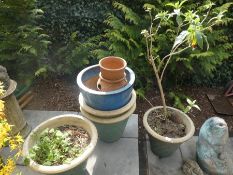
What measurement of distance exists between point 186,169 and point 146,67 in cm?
177

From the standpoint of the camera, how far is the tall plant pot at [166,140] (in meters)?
3.06

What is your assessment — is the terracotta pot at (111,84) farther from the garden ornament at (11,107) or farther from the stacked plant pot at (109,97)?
the garden ornament at (11,107)

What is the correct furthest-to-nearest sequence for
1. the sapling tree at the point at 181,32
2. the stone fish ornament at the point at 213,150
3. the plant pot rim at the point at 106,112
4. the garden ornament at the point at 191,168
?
the garden ornament at the point at 191,168, the stone fish ornament at the point at 213,150, the plant pot rim at the point at 106,112, the sapling tree at the point at 181,32

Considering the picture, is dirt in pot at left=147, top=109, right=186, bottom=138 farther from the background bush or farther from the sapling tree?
the background bush

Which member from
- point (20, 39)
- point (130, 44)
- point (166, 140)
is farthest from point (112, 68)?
point (20, 39)

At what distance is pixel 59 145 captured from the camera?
2789mm

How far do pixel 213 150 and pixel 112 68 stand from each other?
161 centimetres

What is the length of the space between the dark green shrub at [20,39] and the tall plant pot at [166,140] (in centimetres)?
224

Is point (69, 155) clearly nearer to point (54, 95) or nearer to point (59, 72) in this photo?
point (54, 95)

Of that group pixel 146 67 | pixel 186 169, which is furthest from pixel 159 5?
pixel 186 169

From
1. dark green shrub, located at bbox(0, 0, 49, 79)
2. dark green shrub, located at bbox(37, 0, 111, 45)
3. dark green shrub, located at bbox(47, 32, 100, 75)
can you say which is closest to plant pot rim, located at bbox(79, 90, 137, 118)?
→ dark green shrub, located at bbox(47, 32, 100, 75)

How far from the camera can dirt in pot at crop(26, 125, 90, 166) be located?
2617mm

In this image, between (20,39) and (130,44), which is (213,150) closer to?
(130,44)

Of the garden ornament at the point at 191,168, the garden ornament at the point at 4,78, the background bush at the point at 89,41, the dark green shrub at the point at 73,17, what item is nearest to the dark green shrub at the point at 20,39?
the background bush at the point at 89,41
